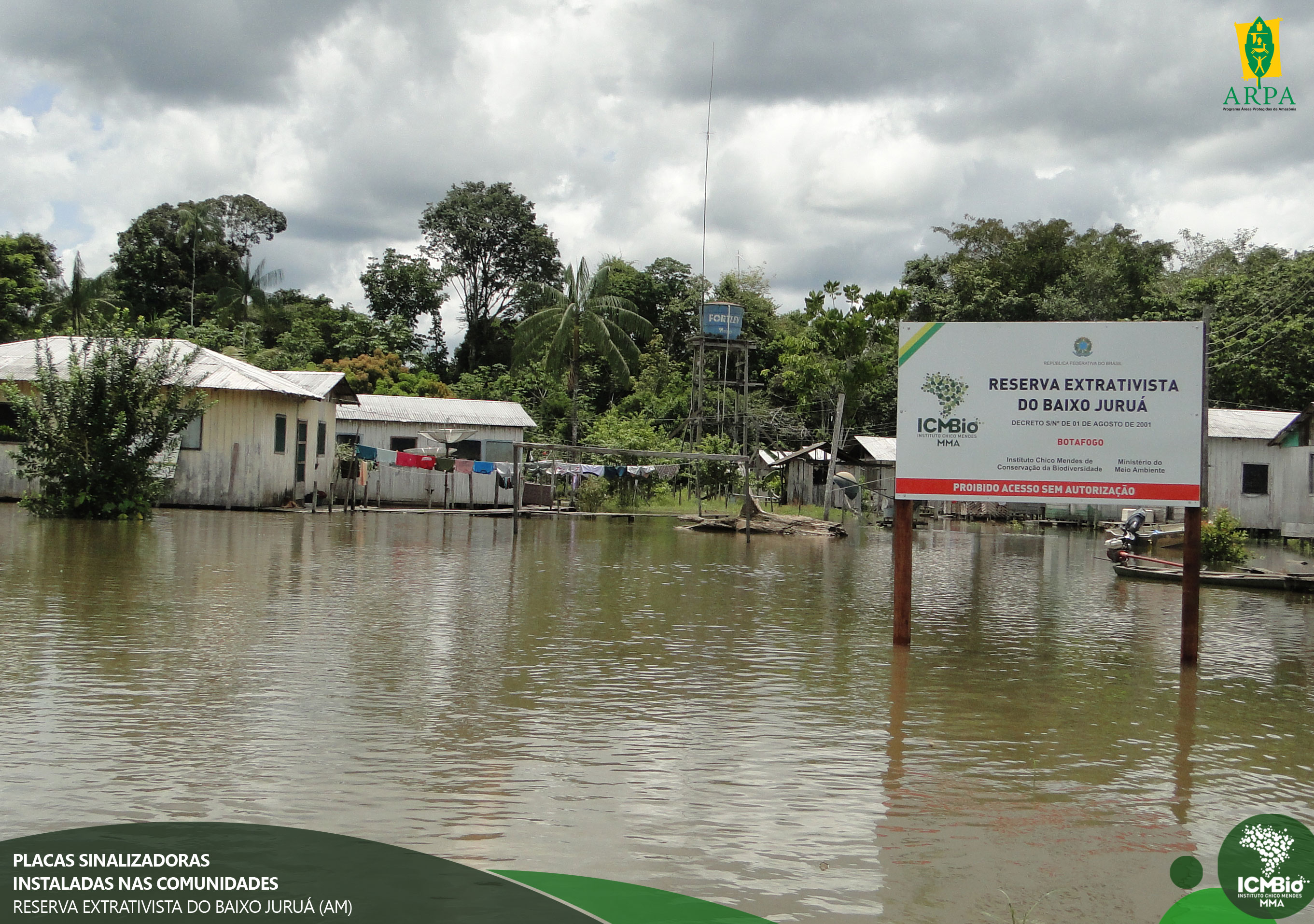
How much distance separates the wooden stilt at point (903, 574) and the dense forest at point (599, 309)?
2638 centimetres

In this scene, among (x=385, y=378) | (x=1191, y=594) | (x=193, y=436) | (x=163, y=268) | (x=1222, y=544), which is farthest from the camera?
(x=163, y=268)

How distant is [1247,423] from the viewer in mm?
34406

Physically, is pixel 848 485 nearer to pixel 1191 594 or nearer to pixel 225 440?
pixel 225 440

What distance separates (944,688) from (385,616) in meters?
5.57

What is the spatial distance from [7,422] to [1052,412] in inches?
1052

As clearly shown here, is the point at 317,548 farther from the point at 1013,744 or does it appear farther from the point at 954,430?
the point at 1013,744

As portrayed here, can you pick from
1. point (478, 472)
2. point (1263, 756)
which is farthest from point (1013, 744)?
point (478, 472)

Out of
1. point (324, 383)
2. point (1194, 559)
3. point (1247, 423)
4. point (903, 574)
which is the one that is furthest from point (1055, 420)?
point (1247, 423)

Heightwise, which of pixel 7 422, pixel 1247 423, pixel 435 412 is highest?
pixel 1247 423

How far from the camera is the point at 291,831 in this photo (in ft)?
13.9

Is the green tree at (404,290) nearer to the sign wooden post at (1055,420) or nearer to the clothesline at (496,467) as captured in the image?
the clothesline at (496,467)

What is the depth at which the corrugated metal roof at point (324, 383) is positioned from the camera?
96.6 feet

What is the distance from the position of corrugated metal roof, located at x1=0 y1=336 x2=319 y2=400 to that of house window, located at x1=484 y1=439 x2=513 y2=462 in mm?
7943

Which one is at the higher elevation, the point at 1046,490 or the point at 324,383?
the point at 324,383
